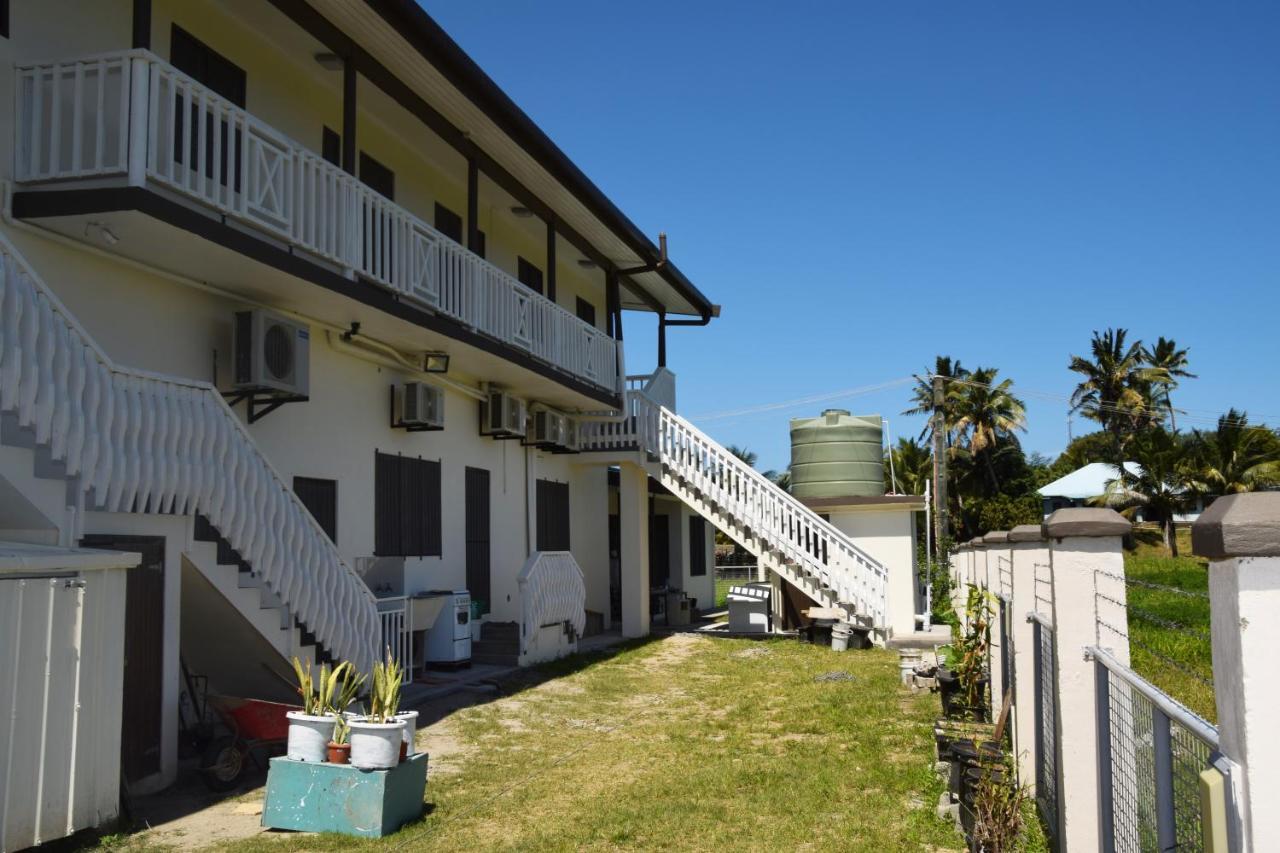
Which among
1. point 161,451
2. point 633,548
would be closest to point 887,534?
point 633,548

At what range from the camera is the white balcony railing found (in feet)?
27.6

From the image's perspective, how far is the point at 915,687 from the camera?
13469 mm

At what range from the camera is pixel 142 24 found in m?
8.74

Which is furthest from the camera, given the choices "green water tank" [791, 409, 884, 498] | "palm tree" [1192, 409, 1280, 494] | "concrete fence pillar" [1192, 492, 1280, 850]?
"palm tree" [1192, 409, 1280, 494]

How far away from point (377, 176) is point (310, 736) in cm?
861

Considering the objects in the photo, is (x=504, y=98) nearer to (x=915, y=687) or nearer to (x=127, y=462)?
(x=127, y=462)

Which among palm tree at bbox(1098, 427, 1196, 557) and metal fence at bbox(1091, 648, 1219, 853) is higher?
palm tree at bbox(1098, 427, 1196, 557)

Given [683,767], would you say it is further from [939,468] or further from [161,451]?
[939,468]

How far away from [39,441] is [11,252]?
121 centimetres

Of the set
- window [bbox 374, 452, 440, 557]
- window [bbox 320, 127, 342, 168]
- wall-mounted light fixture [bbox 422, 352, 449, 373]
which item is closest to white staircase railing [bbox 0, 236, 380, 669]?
window [bbox 374, 452, 440, 557]

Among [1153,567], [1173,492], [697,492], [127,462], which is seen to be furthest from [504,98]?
[1173,492]

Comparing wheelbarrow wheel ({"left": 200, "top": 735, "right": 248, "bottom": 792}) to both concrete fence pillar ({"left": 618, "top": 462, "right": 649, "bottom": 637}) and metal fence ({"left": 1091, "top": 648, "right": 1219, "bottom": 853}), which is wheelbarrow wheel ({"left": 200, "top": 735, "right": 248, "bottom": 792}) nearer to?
metal fence ({"left": 1091, "top": 648, "right": 1219, "bottom": 853})

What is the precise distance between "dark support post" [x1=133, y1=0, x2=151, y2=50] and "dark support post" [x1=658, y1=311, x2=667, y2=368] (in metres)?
14.5

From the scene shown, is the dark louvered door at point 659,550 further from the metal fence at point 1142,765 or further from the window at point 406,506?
the metal fence at point 1142,765
